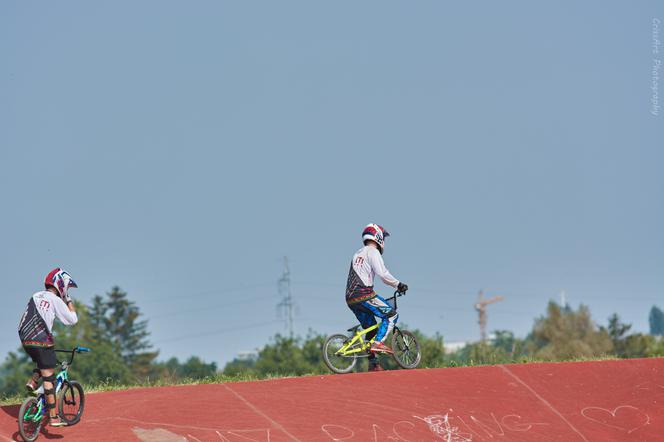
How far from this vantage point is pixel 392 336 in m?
18.8

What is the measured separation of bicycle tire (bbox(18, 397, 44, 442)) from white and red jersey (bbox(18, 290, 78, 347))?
84cm

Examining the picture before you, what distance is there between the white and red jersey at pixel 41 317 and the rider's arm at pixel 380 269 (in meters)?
5.25

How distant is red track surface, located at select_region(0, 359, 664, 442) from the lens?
14969 mm

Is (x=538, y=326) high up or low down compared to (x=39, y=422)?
up

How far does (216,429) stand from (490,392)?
4.55m

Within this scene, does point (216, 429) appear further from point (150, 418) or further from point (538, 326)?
point (538, 326)

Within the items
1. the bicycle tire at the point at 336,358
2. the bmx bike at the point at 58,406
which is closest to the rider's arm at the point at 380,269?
the bicycle tire at the point at 336,358

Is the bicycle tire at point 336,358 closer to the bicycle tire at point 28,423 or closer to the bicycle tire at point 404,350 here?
the bicycle tire at point 404,350

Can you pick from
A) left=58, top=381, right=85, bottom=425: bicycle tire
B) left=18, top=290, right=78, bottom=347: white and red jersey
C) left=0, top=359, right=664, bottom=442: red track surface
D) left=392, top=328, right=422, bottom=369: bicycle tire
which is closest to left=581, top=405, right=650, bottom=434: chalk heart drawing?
left=0, top=359, right=664, bottom=442: red track surface

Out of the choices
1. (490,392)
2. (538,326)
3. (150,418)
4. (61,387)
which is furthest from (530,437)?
(538,326)

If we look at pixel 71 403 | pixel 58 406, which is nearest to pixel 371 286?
pixel 71 403

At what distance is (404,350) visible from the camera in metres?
18.9

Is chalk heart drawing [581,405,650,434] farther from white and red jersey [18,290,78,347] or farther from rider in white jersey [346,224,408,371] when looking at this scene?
white and red jersey [18,290,78,347]

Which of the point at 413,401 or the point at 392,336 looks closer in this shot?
the point at 413,401
